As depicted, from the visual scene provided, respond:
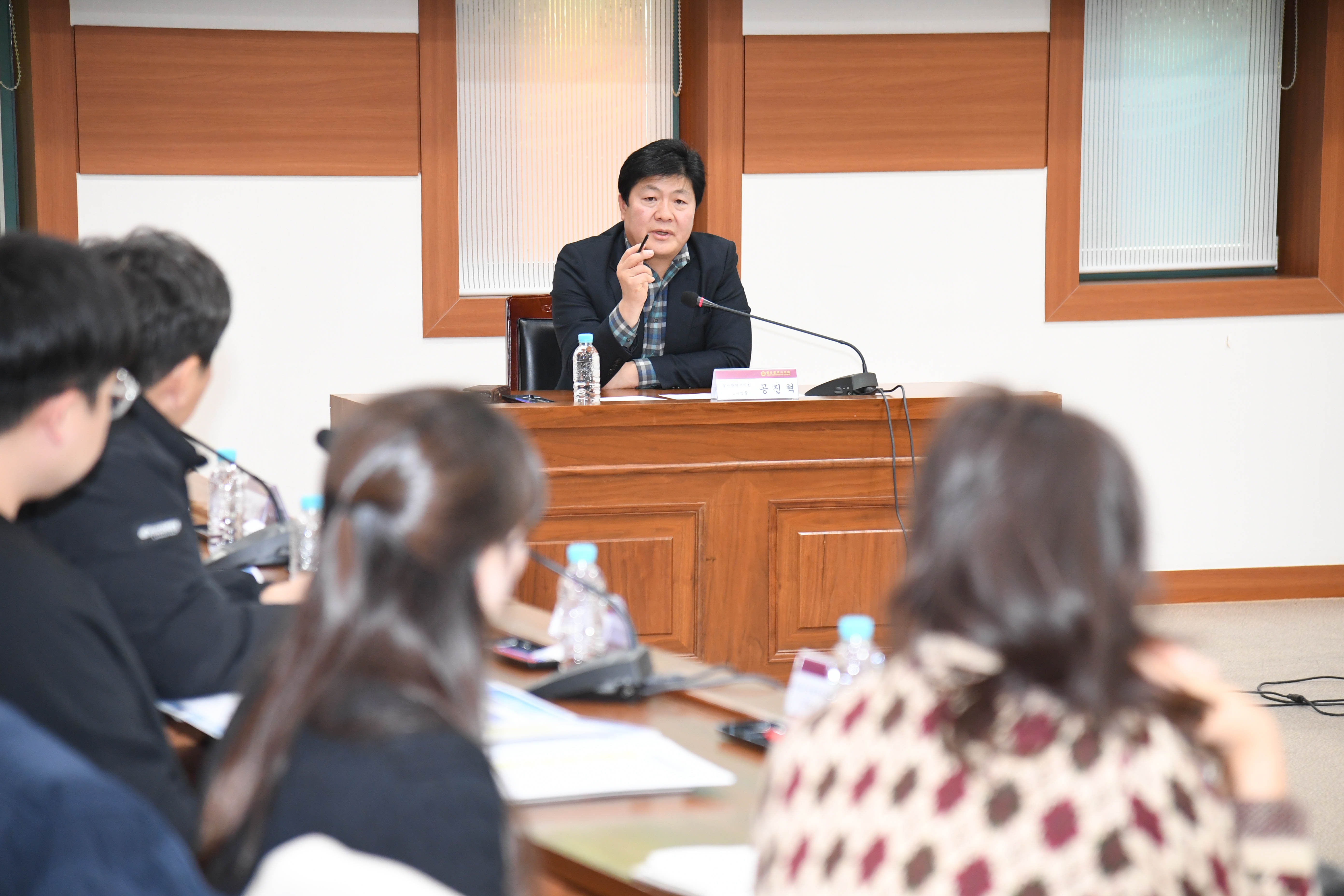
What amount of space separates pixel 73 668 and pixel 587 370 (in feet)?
8.31

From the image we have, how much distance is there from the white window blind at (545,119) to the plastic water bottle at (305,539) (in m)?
2.84

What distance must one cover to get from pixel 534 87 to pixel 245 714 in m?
4.54

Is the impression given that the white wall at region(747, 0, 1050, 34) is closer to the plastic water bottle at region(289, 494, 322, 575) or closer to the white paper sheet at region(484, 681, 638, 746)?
the plastic water bottle at region(289, 494, 322, 575)

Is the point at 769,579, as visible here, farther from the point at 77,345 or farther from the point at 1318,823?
the point at 77,345

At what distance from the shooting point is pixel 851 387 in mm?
3859

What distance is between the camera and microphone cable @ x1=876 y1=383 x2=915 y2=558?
12.4 feet

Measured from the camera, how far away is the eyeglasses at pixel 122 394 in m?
1.78

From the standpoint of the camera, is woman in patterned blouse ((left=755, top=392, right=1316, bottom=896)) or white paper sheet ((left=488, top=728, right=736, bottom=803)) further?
white paper sheet ((left=488, top=728, right=736, bottom=803))

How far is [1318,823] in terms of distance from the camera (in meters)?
3.29

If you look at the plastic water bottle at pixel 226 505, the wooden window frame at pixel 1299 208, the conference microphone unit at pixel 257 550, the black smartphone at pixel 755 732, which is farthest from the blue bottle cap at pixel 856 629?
the wooden window frame at pixel 1299 208

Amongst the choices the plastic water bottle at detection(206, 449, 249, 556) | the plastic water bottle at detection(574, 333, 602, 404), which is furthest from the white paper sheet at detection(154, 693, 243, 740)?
the plastic water bottle at detection(574, 333, 602, 404)

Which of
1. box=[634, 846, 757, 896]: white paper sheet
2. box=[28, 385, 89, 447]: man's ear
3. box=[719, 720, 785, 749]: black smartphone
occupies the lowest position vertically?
box=[634, 846, 757, 896]: white paper sheet

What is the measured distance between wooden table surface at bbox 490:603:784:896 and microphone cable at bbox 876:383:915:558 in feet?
6.58

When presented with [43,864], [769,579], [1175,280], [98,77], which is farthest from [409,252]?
[43,864]
